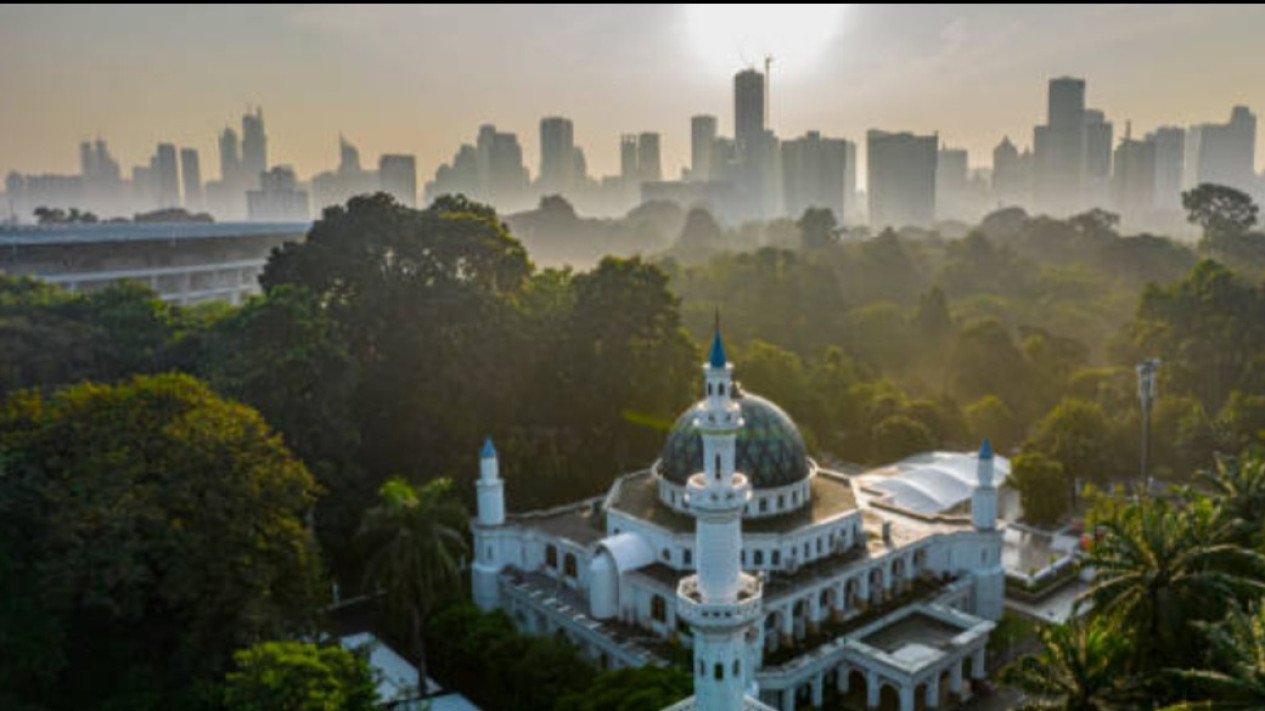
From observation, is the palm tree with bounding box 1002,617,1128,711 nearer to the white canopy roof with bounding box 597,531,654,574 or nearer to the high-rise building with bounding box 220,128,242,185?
the white canopy roof with bounding box 597,531,654,574

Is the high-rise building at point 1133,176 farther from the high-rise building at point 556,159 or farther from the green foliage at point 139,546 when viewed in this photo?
the green foliage at point 139,546

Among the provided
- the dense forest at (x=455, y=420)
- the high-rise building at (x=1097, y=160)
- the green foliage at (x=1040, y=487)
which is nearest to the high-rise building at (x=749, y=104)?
the dense forest at (x=455, y=420)

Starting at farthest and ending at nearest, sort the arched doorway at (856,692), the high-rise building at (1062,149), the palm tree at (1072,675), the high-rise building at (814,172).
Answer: the high-rise building at (814,172) < the high-rise building at (1062,149) < the arched doorway at (856,692) < the palm tree at (1072,675)

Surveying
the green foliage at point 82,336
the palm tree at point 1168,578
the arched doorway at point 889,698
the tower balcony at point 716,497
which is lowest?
the arched doorway at point 889,698

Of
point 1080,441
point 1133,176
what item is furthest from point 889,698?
point 1133,176

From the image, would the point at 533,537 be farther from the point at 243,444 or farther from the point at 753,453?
the point at 243,444
